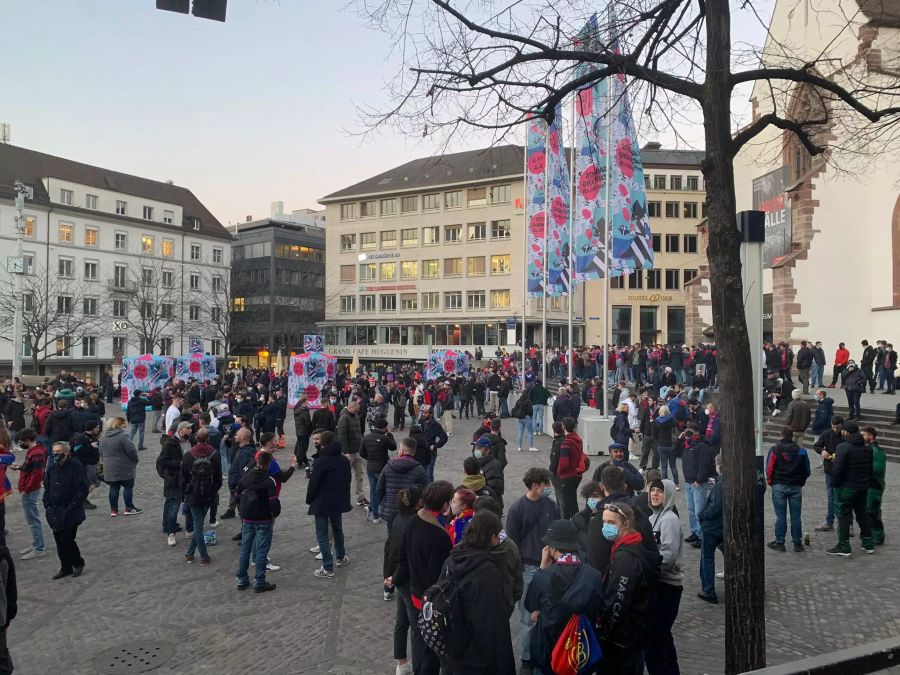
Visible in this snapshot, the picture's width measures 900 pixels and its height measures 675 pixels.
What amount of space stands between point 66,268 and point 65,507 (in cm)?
5091

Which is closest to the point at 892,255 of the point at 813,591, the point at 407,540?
the point at 813,591

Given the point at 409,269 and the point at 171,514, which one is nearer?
the point at 171,514

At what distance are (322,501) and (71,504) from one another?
3102 millimetres

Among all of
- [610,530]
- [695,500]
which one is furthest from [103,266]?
[610,530]

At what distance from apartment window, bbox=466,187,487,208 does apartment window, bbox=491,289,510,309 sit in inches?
316

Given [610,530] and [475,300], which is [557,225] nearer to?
[610,530]

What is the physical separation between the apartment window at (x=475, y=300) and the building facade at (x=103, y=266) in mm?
21348

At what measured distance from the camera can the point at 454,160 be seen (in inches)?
2515

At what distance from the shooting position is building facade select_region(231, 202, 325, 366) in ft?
213

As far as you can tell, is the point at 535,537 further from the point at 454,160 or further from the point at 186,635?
the point at 454,160

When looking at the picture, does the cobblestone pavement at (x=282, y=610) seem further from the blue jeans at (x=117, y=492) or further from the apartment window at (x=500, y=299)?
the apartment window at (x=500, y=299)

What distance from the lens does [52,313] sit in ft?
157

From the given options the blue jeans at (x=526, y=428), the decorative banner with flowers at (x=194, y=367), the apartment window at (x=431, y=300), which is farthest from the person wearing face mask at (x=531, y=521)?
the apartment window at (x=431, y=300)

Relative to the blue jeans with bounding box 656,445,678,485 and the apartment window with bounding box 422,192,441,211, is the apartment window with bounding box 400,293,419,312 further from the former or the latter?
the blue jeans with bounding box 656,445,678,485
